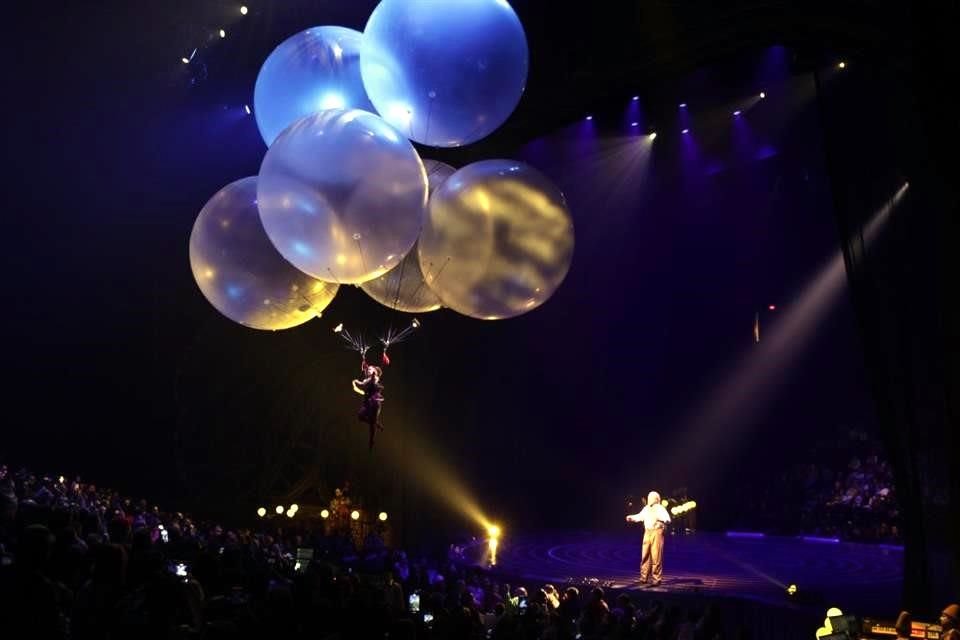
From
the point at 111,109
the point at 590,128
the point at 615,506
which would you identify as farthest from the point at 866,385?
the point at 111,109

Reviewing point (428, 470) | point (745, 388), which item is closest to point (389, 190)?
point (428, 470)

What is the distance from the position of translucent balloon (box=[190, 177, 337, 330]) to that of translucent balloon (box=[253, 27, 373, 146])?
2.00 feet

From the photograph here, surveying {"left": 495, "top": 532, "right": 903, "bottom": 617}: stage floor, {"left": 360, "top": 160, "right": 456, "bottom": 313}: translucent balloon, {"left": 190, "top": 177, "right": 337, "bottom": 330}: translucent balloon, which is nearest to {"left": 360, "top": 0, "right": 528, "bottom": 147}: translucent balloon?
{"left": 360, "top": 160, "right": 456, "bottom": 313}: translucent balloon

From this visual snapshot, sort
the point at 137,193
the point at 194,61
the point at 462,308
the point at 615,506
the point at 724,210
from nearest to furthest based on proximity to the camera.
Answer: the point at 462,308
the point at 194,61
the point at 137,193
the point at 724,210
the point at 615,506

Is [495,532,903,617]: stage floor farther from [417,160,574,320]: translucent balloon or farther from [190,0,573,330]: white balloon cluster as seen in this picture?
[190,0,573,330]: white balloon cluster

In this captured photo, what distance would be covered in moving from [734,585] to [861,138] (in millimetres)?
4838

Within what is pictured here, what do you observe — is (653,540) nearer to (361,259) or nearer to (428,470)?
(428,470)

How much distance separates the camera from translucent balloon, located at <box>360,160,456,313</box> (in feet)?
18.5

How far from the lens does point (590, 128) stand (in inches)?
506

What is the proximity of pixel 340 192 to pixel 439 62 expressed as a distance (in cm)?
95

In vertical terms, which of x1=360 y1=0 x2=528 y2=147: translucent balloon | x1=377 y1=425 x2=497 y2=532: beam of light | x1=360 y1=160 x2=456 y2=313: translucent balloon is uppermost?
x1=360 y1=0 x2=528 y2=147: translucent balloon

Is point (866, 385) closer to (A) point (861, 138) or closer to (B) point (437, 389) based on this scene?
(B) point (437, 389)

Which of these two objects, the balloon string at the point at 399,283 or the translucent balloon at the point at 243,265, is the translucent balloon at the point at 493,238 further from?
the translucent balloon at the point at 243,265

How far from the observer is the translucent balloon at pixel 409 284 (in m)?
5.63
